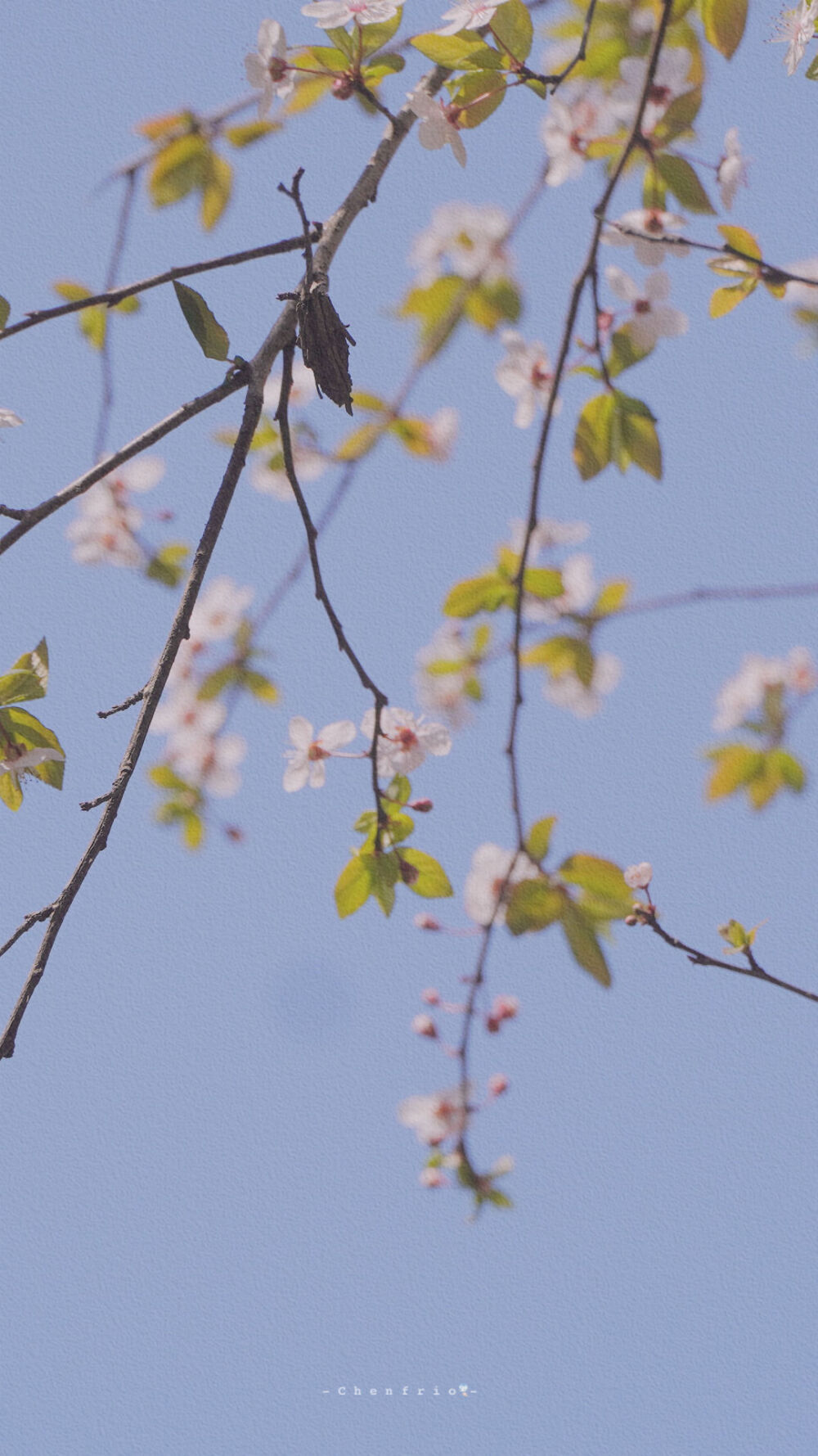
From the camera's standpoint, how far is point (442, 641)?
7.51 ft

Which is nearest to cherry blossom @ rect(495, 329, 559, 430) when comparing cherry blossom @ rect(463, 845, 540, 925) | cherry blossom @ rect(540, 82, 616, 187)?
Result: cherry blossom @ rect(540, 82, 616, 187)

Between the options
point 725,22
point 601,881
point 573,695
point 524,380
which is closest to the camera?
point 725,22

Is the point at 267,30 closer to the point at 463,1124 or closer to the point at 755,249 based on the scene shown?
the point at 755,249

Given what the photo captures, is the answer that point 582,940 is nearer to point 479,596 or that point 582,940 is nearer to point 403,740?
point 403,740

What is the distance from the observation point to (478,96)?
1265 mm

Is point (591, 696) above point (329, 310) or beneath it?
above

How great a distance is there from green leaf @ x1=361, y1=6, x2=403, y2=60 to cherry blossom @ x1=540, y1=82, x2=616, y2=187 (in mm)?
345

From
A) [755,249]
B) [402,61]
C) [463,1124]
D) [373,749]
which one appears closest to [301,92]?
[402,61]

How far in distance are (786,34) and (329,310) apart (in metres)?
0.73

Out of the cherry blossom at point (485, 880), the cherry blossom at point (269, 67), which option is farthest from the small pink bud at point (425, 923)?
the cherry blossom at point (269, 67)

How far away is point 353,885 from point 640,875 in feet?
1.10

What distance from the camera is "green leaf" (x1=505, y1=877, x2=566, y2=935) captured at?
1.40m

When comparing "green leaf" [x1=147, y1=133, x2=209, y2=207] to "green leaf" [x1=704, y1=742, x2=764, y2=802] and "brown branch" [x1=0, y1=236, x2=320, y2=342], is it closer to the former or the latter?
"brown branch" [x1=0, y1=236, x2=320, y2=342]

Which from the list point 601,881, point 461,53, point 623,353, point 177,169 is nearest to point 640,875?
point 601,881
